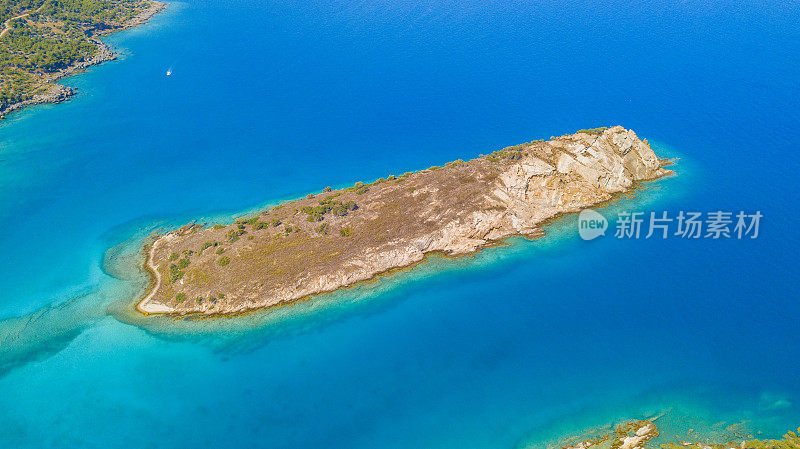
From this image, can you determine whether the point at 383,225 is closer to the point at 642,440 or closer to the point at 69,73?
the point at 642,440

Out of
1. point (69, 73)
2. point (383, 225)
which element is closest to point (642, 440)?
point (383, 225)

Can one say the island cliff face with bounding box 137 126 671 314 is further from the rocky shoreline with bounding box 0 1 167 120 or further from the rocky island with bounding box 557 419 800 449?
the rocky shoreline with bounding box 0 1 167 120

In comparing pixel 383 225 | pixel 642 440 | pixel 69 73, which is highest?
→ pixel 69 73

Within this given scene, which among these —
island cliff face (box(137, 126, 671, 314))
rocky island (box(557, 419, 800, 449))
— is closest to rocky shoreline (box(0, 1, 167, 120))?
island cliff face (box(137, 126, 671, 314))

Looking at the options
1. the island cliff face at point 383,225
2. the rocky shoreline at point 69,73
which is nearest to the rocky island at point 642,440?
the island cliff face at point 383,225

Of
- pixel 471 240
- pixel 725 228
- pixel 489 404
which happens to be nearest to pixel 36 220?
pixel 471 240

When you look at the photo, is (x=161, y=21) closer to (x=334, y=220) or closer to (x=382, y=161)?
(x=382, y=161)
